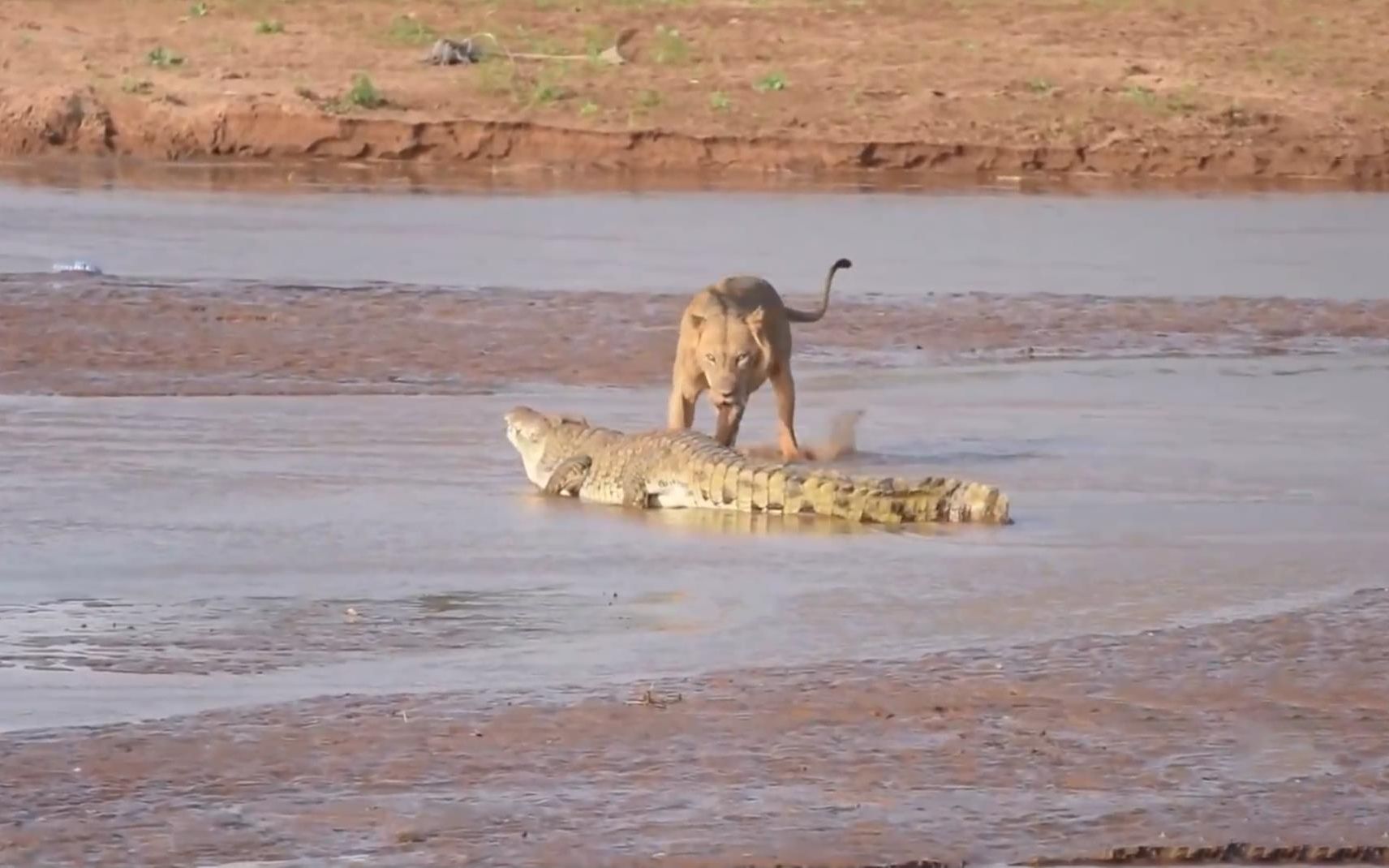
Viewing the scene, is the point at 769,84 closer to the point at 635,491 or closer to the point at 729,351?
the point at 729,351

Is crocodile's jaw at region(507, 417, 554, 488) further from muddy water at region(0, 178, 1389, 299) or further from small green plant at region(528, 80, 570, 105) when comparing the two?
small green plant at region(528, 80, 570, 105)

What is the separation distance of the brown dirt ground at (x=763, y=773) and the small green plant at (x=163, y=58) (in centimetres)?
2322

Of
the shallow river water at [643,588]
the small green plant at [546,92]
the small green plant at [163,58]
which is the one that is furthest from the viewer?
the small green plant at [163,58]

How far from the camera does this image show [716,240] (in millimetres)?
22531

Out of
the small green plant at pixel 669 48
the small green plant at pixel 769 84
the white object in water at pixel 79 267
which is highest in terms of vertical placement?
the small green plant at pixel 669 48

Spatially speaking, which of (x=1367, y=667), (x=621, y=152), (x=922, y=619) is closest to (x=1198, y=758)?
(x=1367, y=667)

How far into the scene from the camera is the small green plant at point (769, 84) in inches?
1201

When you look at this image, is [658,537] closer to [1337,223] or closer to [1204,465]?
[1204,465]

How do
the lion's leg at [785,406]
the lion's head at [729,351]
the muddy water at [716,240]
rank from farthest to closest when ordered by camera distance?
the muddy water at [716,240] → the lion's leg at [785,406] → the lion's head at [729,351]

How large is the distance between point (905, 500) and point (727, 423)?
1654mm

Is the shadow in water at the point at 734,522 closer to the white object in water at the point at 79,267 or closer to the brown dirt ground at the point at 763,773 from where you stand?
the brown dirt ground at the point at 763,773

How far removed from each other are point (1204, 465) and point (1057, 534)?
2.03 metres

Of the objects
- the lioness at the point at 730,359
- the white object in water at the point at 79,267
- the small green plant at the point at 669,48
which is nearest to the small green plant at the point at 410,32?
the small green plant at the point at 669,48

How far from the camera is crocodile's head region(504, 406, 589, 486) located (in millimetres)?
11695
